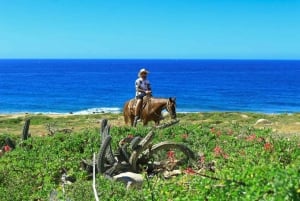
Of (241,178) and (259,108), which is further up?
(241,178)

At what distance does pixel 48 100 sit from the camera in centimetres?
7881

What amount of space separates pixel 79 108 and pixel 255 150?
59.6 m

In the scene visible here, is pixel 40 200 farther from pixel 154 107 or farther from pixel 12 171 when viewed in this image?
pixel 154 107

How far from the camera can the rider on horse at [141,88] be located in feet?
68.3

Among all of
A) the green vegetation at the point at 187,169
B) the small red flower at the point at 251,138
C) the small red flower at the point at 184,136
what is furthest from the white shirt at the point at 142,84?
Answer: the small red flower at the point at 251,138

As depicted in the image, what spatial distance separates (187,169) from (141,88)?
13.3 m

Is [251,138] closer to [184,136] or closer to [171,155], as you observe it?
[184,136]

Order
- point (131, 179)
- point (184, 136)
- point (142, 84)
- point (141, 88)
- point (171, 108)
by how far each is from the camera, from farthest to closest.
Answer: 1. point (171, 108)
2. point (141, 88)
3. point (142, 84)
4. point (184, 136)
5. point (131, 179)

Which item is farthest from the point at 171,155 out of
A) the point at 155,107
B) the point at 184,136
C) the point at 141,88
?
the point at 155,107

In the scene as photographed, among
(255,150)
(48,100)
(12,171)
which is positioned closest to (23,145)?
(12,171)

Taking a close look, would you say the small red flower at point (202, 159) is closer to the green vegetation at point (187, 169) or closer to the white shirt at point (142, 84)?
the green vegetation at point (187, 169)

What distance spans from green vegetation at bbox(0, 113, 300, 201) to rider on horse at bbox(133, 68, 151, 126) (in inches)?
277

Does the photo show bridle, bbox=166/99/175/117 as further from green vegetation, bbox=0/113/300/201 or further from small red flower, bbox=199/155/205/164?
small red flower, bbox=199/155/205/164

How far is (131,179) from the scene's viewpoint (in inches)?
390
